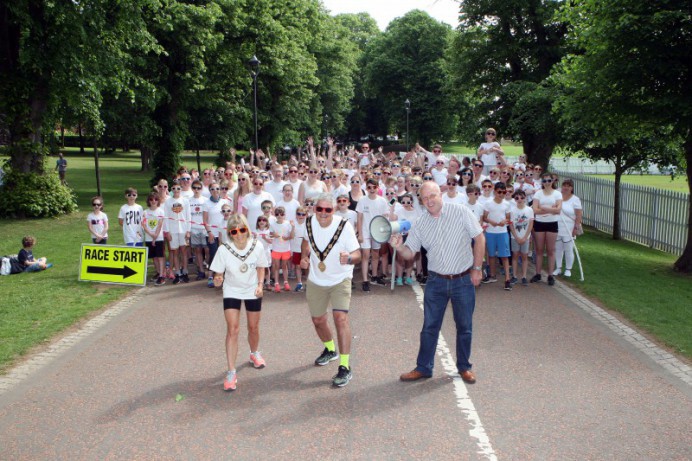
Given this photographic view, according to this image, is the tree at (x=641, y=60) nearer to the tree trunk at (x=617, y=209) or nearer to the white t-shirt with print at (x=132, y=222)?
the tree trunk at (x=617, y=209)

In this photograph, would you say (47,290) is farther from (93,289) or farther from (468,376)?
(468,376)

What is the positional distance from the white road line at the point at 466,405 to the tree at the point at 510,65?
64.6 feet

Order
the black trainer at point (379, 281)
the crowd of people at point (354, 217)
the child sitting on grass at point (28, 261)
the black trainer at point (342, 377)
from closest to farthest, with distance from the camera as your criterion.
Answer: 1. the black trainer at point (342, 377)
2. the crowd of people at point (354, 217)
3. the black trainer at point (379, 281)
4. the child sitting on grass at point (28, 261)

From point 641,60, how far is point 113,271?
11.3 m

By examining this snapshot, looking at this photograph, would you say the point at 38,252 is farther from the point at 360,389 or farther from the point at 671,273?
the point at 671,273

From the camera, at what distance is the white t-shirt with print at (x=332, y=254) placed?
6.82m

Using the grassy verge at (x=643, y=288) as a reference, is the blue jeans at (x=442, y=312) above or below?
above

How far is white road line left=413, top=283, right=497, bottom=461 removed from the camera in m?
5.25

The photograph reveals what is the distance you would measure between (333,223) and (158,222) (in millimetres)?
5839

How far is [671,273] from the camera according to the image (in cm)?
1469

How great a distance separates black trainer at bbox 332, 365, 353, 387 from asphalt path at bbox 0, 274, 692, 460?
0.27ft

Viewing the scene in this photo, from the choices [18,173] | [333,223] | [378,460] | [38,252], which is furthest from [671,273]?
[18,173]

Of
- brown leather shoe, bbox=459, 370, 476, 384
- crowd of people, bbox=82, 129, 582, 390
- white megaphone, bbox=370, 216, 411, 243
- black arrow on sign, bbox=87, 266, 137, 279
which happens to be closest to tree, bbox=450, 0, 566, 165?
crowd of people, bbox=82, 129, 582, 390

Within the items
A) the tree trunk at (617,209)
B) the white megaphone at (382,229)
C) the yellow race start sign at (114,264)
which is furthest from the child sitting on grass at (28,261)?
the tree trunk at (617,209)
